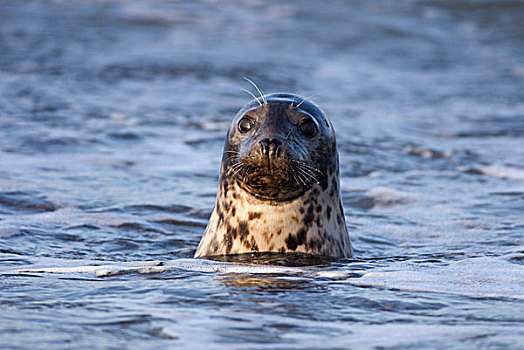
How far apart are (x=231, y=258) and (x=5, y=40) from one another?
37.2 feet

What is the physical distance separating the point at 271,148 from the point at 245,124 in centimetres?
50

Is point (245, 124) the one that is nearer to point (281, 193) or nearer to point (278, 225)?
point (281, 193)

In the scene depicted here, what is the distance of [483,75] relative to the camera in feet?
51.0

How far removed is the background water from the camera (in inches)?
136

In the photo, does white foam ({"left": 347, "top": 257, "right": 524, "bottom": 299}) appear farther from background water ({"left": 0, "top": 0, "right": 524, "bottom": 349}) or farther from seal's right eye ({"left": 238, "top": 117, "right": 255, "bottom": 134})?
seal's right eye ({"left": 238, "top": 117, "right": 255, "bottom": 134})

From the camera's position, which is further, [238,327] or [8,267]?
→ [8,267]

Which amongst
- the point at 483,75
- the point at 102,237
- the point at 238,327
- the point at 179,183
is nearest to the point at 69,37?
the point at 483,75

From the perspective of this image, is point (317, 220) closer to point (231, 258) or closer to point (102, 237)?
point (231, 258)

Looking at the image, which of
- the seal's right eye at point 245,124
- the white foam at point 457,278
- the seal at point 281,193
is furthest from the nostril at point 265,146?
the white foam at point 457,278

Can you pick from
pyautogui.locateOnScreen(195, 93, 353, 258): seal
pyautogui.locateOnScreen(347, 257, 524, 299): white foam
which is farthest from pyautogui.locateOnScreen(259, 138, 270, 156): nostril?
Answer: pyautogui.locateOnScreen(347, 257, 524, 299): white foam

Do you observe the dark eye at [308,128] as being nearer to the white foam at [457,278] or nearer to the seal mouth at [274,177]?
the seal mouth at [274,177]

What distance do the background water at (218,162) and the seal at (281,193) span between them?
31 cm

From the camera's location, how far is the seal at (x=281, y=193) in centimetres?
500

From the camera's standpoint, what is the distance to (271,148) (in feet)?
15.5
